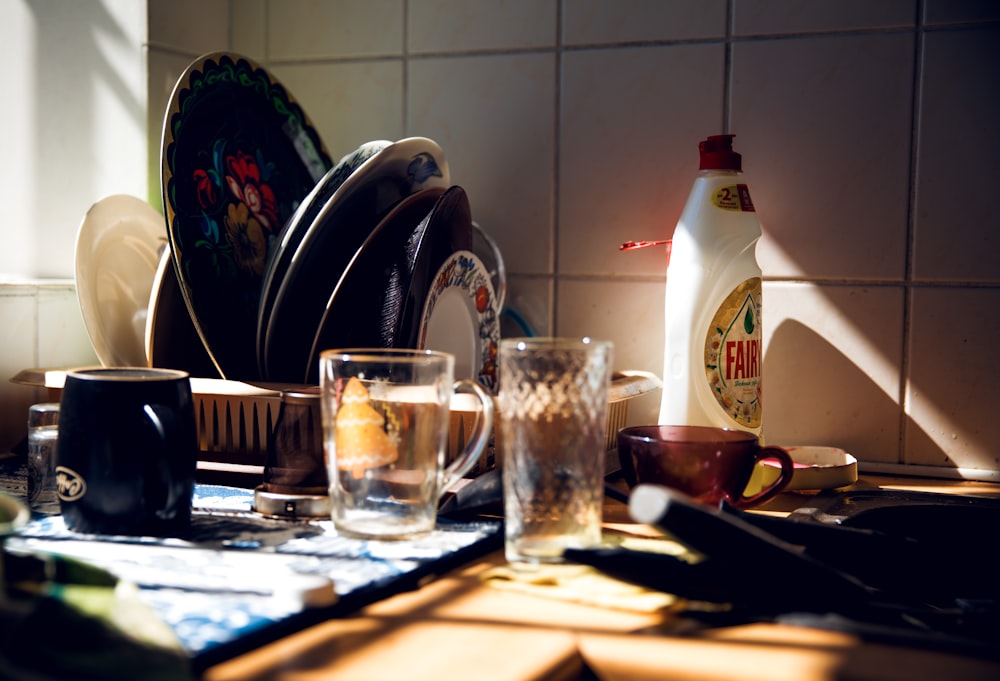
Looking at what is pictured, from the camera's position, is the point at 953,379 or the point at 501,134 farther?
the point at 501,134

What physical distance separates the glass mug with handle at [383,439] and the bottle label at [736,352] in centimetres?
35

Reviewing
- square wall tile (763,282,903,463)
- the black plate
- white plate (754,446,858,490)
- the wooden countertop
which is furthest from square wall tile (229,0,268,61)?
the wooden countertop

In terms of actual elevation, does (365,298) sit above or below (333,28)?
below

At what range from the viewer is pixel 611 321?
1.25 meters

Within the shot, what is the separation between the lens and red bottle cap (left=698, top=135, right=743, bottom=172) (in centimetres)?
103

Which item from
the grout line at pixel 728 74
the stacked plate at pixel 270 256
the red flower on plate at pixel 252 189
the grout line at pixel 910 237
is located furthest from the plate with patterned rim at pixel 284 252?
the grout line at pixel 910 237

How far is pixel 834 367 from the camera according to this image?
116 cm

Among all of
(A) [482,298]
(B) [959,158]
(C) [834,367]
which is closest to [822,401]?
(C) [834,367]

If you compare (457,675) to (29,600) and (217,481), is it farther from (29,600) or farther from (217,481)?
(217,481)

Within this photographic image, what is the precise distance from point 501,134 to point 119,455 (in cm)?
69

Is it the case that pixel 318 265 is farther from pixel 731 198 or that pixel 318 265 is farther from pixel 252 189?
pixel 731 198

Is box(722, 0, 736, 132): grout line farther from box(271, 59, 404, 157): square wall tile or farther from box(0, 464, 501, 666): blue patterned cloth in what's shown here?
box(0, 464, 501, 666): blue patterned cloth

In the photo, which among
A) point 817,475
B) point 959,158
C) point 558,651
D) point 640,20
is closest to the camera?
point 558,651

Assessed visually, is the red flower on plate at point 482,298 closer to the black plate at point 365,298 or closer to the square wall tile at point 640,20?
the black plate at point 365,298
